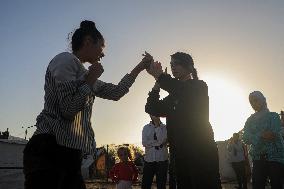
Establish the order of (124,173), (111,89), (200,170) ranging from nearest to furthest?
(111,89)
(200,170)
(124,173)

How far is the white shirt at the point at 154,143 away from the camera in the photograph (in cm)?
961

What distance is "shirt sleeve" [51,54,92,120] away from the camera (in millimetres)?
2658

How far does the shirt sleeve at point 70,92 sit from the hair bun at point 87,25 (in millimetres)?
644

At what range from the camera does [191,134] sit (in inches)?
161

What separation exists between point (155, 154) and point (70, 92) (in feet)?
23.5

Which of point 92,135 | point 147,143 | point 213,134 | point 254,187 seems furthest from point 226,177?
point 92,135

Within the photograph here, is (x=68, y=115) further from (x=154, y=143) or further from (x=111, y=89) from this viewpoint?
(x=154, y=143)

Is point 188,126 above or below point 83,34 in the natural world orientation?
below

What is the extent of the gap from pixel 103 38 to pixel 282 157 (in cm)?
384

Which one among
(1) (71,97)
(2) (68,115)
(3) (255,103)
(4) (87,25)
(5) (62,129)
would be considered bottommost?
(5) (62,129)

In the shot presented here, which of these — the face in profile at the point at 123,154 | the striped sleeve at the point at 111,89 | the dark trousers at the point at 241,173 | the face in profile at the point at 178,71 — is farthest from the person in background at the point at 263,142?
the dark trousers at the point at 241,173

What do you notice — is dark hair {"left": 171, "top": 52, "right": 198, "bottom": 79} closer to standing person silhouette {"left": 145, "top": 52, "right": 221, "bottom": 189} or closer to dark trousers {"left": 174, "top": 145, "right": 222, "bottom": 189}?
standing person silhouette {"left": 145, "top": 52, "right": 221, "bottom": 189}

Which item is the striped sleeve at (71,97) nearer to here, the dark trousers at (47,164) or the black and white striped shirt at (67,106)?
the black and white striped shirt at (67,106)

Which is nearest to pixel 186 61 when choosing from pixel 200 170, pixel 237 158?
pixel 200 170
